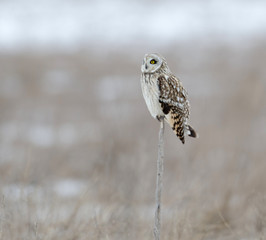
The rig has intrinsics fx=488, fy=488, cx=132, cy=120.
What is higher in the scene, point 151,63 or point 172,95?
point 151,63

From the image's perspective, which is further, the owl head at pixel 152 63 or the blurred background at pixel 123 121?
the blurred background at pixel 123 121

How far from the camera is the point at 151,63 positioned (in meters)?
2.10

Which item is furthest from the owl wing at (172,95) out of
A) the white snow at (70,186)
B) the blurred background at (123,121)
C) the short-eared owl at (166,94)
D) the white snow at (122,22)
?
the white snow at (122,22)

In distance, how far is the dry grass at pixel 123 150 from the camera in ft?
10.1

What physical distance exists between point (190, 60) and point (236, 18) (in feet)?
22.4

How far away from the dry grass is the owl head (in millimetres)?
841

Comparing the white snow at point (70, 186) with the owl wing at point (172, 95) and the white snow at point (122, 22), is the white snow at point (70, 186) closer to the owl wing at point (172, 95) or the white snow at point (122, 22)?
the owl wing at point (172, 95)

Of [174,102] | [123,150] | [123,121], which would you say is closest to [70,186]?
[123,150]

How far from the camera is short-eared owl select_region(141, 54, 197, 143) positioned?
2121 mm

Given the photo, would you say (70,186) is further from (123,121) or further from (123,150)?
(123,121)

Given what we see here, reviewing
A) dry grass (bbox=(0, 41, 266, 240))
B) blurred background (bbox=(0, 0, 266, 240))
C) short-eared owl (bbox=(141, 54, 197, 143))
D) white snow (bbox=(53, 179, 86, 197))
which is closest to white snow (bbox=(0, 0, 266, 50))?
blurred background (bbox=(0, 0, 266, 240))

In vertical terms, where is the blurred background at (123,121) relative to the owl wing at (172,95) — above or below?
above

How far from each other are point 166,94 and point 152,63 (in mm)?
149

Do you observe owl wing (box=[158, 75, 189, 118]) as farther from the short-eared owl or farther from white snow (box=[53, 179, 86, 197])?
white snow (box=[53, 179, 86, 197])
